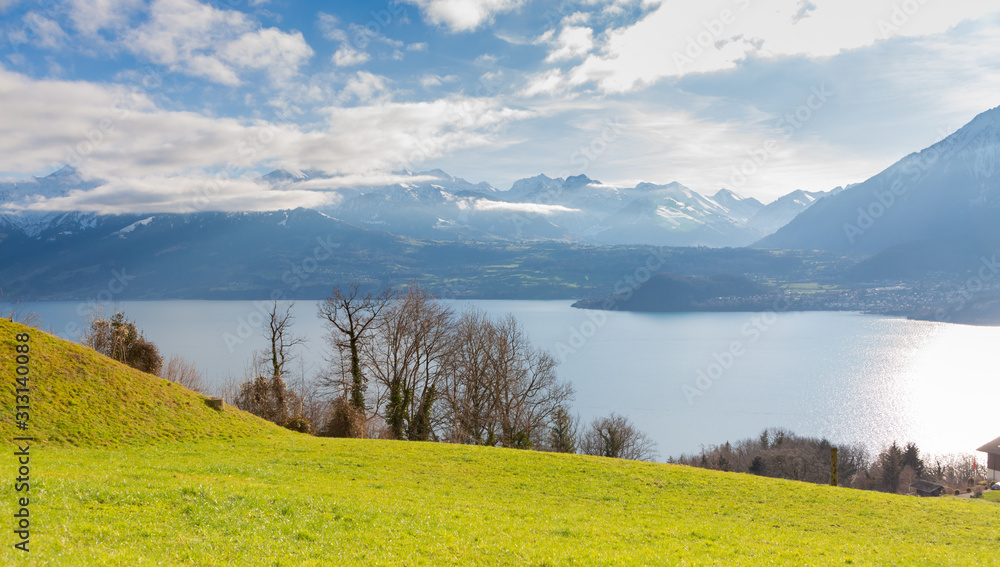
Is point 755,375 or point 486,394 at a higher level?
point 486,394

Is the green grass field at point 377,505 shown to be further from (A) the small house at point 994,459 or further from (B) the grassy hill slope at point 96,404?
(A) the small house at point 994,459

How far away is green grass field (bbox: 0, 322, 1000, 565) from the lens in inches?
381

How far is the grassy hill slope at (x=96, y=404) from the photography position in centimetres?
2028

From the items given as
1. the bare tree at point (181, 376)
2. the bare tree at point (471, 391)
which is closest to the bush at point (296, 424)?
the bare tree at point (471, 391)

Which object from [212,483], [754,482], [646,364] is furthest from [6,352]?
[646,364]

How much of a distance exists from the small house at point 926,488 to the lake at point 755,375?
28138mm

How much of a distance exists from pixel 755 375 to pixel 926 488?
73154 millimetres

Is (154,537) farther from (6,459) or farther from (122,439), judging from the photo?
(122,439)

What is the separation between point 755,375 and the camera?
127 metres

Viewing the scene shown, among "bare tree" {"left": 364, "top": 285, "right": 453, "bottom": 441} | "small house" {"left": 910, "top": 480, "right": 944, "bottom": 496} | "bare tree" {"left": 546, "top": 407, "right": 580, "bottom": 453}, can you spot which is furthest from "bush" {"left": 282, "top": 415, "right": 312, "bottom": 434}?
"small house" {"left": 910, "top": 480, "right": 944, "bottom": 496}

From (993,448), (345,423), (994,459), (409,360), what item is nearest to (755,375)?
(994,459)

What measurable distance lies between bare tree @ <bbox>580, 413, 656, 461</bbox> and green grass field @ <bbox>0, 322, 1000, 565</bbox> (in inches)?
1357
